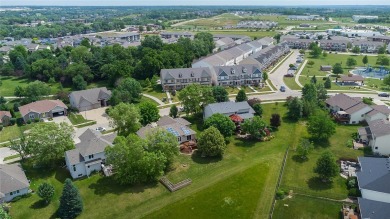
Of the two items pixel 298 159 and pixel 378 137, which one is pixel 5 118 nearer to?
pixel 298 159

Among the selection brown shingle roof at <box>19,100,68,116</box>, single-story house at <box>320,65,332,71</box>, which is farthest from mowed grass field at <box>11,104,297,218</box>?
single-story house at <box>320,65,332,71</box>

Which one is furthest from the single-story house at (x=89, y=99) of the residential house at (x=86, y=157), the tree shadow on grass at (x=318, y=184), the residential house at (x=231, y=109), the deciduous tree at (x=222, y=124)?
the tree shadow on grass at (x=318, y=184)

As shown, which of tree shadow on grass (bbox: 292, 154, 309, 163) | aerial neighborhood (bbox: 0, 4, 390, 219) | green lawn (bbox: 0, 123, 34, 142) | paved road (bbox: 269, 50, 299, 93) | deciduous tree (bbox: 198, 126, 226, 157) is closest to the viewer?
aerial neighborhood (bbox: 0, 4, 390, 219)

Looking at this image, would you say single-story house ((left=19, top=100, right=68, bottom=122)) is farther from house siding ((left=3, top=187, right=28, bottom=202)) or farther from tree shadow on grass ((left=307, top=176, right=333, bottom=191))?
tree shadow on grass ((left=307, top=176, right=333, bottom=191))

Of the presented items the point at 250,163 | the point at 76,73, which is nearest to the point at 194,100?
the point at 250,163

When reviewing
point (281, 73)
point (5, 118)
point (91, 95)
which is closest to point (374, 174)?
point (91, 95)

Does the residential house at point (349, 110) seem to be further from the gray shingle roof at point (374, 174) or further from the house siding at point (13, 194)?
the house siding at point (13, 194)
